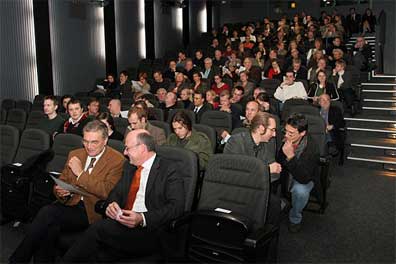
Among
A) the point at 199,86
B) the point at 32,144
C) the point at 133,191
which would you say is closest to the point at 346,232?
the point at 133,191

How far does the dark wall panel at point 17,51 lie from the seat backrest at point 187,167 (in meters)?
6.57

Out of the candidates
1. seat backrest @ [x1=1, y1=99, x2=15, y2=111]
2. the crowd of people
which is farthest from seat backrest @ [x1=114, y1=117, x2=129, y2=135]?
seat backrest @ [x1=1, y1=99, x2=15, y2=111]

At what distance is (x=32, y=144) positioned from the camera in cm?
421

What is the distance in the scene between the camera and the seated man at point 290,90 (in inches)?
280

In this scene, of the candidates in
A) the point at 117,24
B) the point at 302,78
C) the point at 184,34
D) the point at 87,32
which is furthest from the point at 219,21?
the point at 302,78

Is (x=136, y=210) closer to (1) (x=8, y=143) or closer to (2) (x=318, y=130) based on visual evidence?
(1) (x=8, y=143)

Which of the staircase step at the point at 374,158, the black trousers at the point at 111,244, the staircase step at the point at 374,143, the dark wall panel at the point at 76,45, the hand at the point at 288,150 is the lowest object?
the staircase step at the point at 374,158

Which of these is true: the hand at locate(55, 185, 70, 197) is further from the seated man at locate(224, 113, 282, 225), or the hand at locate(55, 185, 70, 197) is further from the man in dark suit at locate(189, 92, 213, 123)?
the man in dark suit at locate(189, 92, 213, 123)

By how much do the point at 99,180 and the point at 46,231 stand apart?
18.7 inches

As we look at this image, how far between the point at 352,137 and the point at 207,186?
4.46 meters

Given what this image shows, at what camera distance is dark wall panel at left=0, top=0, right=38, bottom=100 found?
8.63 m

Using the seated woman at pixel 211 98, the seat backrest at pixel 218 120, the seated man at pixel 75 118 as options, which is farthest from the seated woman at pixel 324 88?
the seated man at pixel 75 118

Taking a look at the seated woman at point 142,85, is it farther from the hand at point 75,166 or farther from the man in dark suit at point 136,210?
the man in dark suit at point 136,210

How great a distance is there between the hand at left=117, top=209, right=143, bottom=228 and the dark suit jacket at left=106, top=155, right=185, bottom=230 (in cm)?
5
